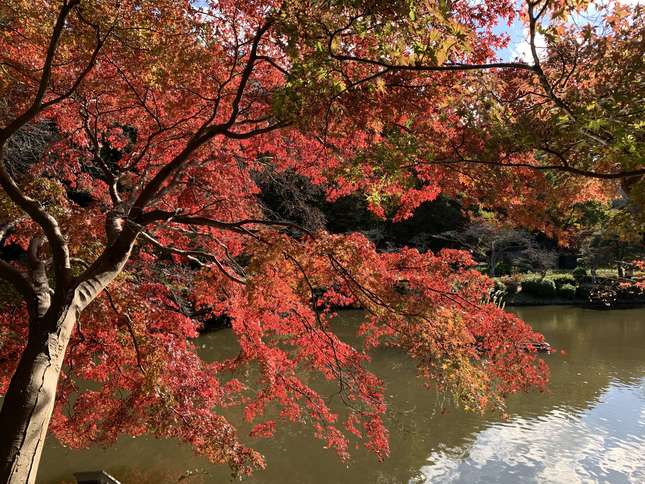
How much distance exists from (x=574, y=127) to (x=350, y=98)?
1.30 metres

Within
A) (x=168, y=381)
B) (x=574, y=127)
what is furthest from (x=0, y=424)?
(x=574, y=127)

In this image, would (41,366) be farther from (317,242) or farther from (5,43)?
(5,43)

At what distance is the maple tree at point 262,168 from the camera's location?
2369 millimetres

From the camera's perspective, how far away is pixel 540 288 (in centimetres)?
1834

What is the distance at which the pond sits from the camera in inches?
228

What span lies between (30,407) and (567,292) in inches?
773

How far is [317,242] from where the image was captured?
3.59 meters

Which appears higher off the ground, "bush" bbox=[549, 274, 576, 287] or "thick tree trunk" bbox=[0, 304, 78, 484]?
"bush" bbox=[549, 274, 576, 287]

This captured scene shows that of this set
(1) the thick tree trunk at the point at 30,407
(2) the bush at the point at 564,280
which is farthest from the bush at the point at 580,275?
(1) the thick tree trunk at the point at 30,407

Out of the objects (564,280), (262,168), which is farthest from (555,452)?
(564,280)

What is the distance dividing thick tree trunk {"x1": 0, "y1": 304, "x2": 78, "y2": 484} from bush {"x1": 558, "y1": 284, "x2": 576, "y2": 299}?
19361mm

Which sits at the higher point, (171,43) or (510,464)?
(171,43)

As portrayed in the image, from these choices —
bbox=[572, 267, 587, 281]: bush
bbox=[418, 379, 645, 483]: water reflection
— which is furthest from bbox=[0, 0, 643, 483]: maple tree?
bbox=[572, 267, 587, 281]: bush

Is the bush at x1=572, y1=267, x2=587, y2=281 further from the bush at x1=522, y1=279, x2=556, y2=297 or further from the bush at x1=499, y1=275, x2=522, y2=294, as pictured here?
the bush at x1=499, y1=275, x2=522, y2=294
